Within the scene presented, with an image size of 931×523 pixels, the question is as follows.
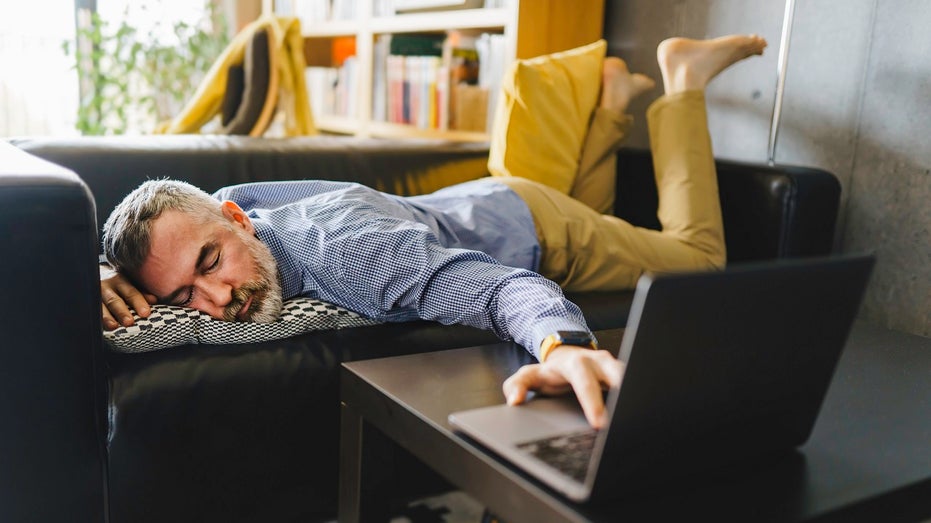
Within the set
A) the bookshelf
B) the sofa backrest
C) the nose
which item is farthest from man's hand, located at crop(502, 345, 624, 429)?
the bookshelf

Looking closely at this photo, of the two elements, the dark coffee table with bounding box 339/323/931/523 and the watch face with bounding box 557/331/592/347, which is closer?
the dark coffee table with bounding box 339/323/931/523

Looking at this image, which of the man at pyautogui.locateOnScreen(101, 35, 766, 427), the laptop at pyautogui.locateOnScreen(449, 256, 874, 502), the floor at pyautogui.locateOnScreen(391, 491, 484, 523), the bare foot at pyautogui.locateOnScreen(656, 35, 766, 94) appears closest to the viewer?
the laptop at pyautogui.locateOnScreen(449, 256, 874, 502)

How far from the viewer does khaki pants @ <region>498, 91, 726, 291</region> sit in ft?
6.23

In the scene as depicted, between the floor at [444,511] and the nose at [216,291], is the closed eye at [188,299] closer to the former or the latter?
the nose at [216,291]

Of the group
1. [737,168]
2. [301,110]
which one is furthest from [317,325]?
[301,110]

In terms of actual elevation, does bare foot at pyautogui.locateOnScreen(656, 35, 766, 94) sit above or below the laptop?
above

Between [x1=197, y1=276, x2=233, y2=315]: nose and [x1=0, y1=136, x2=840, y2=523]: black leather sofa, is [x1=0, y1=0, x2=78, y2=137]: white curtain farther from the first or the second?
[x1=197, y1=276, x2=233, y2=315]: nose

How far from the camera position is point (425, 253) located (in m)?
1.31

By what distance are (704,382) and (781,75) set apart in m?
1.89

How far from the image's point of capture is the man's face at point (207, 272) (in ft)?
4.39

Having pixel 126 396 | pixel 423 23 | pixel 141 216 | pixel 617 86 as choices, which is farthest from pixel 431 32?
pixel 126 396

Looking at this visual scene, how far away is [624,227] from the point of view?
201 cm

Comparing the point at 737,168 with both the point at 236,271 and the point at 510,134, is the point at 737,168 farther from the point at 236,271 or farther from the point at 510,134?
the point at 236,271

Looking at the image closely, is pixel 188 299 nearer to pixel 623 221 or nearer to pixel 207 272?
pixel 207 272
